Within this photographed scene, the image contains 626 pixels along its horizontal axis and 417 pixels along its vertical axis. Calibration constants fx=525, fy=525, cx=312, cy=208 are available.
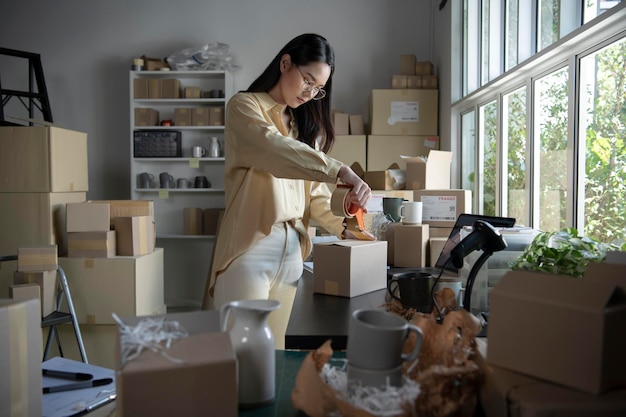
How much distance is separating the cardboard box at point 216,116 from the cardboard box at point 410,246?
8.38 feet

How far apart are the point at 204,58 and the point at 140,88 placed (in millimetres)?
580

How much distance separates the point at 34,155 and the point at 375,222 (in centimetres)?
203

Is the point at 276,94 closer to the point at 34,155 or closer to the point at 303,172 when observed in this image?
the point at 303,172

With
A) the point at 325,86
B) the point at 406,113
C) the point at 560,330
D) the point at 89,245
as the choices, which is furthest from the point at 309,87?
the point at 406,113

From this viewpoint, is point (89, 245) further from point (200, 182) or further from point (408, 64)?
point (408, 64)

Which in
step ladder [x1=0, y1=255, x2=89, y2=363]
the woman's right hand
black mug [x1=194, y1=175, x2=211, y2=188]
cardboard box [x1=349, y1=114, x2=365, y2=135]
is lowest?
step ladder [x1=0, y1=255, x2=89, y2=363]

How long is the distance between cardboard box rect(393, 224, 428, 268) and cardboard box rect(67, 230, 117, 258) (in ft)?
5.62

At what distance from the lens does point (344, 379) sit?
879 mm

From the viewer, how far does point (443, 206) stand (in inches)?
93.8

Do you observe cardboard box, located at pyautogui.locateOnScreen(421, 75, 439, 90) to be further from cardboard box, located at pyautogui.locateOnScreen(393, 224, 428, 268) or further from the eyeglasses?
the eyeglasses

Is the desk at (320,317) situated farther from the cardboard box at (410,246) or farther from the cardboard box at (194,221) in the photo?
the cardboard box at (194,221)

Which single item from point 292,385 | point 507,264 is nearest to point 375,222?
point 507,264

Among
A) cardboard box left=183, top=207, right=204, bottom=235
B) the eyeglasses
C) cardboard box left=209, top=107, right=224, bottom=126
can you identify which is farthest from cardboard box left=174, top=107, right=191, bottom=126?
the eyeglasses

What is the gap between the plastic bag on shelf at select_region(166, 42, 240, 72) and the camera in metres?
4.28
